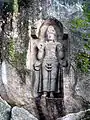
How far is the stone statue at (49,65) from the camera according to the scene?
281 inches

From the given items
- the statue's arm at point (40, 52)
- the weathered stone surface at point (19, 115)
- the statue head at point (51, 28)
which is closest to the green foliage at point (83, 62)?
the statue head at point (51, 28)

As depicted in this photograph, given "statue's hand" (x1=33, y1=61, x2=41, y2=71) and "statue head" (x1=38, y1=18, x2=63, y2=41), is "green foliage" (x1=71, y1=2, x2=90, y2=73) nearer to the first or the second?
"statue head" (x1=38, y1=18, x2=63, y2=41)

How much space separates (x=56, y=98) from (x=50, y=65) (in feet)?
2.60

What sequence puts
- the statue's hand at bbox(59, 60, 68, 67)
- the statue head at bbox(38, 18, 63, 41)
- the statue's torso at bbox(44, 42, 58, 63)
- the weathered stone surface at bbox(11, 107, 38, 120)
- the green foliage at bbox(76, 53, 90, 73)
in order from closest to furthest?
the weathered stone surface at bbox(11, 107, 38, 120) → the green foliage at bbox(76, 53, 90, 73) → the statue's hand at bbox(59, 60, 68, 67) → the statue's torso at bbox(44, 42, 58, 63) → the statue head at bbox(38, 18, 63, 41)

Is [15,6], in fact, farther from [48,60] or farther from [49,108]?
[49,108]

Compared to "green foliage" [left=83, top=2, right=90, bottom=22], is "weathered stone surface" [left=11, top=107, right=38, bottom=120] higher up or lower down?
lower down

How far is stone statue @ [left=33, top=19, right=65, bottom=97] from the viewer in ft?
23.4

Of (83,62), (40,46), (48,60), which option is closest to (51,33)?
(40,46)

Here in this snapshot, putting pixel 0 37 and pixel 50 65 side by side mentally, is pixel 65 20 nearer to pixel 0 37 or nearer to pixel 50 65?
pixel 50 65

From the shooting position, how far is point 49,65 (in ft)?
23.5

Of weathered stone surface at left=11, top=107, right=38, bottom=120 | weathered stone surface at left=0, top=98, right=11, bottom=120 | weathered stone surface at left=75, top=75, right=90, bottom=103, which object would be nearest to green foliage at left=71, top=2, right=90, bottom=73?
weathered stone surface at left=75, top=75, right=90, bottom=103

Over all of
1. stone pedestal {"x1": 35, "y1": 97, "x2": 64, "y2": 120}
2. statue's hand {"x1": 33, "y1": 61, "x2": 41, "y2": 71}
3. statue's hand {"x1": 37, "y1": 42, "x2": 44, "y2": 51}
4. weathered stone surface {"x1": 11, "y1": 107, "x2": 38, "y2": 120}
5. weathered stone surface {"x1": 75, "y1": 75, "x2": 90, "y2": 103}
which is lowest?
stone pedestal {"x1": 35, "y1": 97, "x2": 64, "y2": 120}

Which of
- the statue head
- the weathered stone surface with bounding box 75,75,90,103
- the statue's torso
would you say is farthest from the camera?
the statue head

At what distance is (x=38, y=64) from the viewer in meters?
7.20
